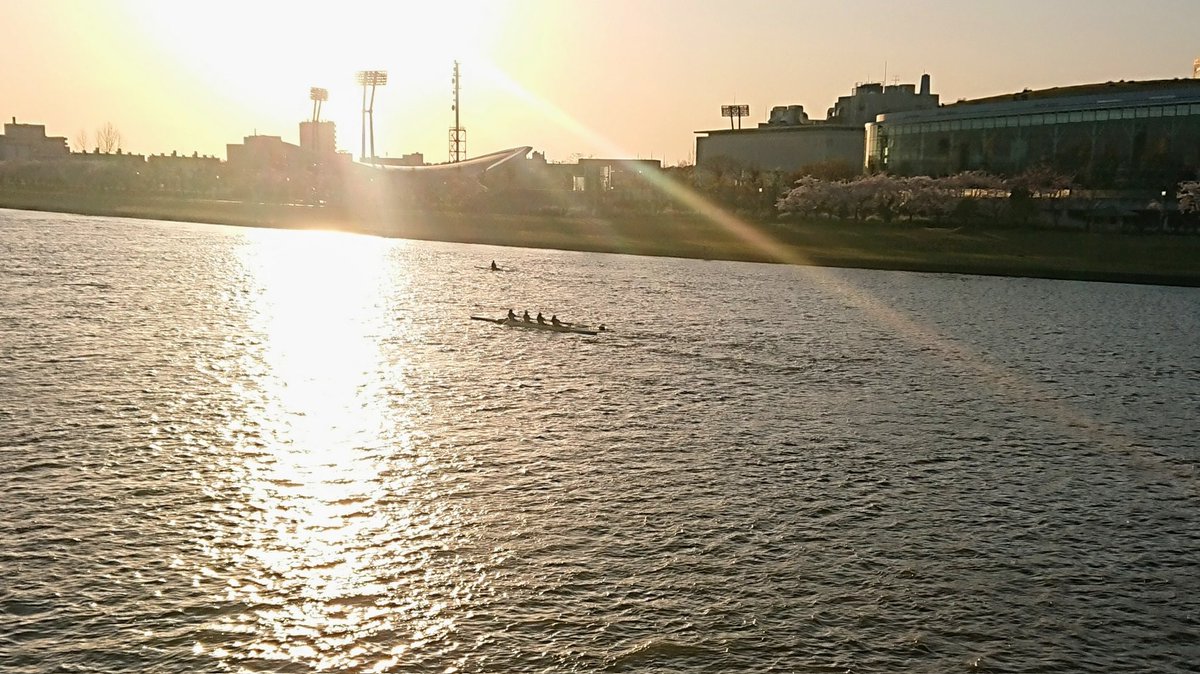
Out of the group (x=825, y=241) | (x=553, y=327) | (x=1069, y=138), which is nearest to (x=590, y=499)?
(x=553, y=327)

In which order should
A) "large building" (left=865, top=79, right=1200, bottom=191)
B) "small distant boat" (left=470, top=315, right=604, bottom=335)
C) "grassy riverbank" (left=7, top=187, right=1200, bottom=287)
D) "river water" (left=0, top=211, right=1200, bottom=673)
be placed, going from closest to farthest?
"river water" (left=0, top=211, right=1200, bottom=673), "small distant boat" (left=470, top=315, right=604, bottom=335), "grassy riverbank" (left=7, top=187, right=1200, bottom=287), "large building" (left=865, top=79, right=1200, bottom=191)

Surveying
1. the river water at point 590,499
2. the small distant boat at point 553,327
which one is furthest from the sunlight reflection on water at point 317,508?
the small distant boat at point 553,327

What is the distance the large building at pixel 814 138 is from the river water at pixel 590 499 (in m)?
123

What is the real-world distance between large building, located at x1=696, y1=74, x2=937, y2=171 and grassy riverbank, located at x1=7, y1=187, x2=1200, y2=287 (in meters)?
60.4

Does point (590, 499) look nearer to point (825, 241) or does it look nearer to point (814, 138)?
point (825, 241)

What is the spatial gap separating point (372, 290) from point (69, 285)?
50.0ft

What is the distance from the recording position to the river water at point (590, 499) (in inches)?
569

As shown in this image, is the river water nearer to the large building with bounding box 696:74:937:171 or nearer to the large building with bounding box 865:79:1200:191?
the large building with bounding box 865:79:1200:191

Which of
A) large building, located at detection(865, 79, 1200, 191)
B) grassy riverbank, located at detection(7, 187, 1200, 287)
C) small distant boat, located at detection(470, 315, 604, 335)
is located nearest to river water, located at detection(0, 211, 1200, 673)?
small distant boat, located at detection(470, 315, 604, 335)

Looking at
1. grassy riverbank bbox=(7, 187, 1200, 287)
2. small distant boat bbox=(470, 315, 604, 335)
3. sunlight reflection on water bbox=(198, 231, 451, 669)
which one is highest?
grassy riverbank bbox=(7, 187, 1200, 287)

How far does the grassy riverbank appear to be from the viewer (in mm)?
74562

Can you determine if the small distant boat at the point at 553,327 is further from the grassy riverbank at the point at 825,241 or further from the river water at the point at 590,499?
the grassy riverbank at the point at 825,241

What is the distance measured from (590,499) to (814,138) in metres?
154

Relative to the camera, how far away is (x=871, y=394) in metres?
32.3
